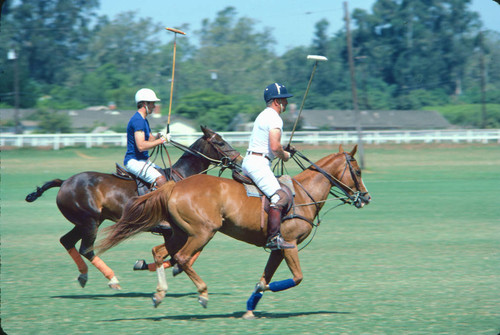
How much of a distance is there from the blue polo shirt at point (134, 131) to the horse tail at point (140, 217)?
167cm

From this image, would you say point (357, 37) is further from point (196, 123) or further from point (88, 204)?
point (88, 204)

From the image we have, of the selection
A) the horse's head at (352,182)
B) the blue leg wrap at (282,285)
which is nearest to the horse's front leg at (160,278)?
the blue leg wrap at (282,285)

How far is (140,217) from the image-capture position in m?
7.73

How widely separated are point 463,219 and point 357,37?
82095 millimetres

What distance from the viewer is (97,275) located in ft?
34.5

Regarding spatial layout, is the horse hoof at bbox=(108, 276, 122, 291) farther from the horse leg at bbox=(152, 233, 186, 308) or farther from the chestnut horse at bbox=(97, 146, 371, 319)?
the chestnut horse at bbox=(97, 146, 371, 319)

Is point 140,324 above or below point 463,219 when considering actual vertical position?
above

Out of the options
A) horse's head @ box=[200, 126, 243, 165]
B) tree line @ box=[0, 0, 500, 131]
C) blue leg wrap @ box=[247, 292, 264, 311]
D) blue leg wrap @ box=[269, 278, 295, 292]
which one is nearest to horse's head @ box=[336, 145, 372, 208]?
blue leg wrap @ box=[269, 278, 295, 292]

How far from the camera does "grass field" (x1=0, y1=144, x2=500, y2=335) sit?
23.7ft

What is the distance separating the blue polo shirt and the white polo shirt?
201cm

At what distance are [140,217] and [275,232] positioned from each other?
166cm

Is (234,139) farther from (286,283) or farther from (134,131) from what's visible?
(286,283)

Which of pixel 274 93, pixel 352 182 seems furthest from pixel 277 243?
pixel 274 93

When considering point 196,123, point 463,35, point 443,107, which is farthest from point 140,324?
point 463,35
